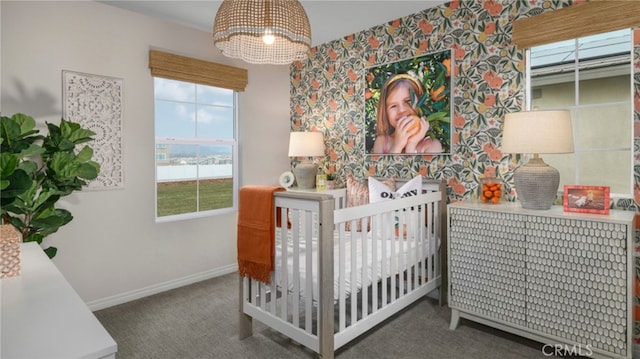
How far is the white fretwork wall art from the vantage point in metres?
2.60

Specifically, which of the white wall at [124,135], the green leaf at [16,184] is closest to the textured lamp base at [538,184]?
the green leaf at [16,184]

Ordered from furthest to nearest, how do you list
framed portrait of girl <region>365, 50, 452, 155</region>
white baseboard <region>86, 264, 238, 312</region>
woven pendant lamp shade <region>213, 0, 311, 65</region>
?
framed portrait of girl <region>365, 50, 452, 155</region>
white baseboard <region>86, 264, 238, 312</region>
woven pendant lamp shade <region>213, 0, 311, 65</region>

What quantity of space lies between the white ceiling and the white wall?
0.10m

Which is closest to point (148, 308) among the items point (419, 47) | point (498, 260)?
point (498, 260)

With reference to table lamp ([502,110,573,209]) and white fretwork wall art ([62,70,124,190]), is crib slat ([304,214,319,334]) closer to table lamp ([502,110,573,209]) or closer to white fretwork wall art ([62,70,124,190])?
table lamp ([502,110,573,209])

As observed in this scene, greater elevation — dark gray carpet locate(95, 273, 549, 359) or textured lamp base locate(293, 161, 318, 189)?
textured lamp base locate(293, 161, 318, 189)

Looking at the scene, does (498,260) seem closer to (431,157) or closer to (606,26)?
(431,157)

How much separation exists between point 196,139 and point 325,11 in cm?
162

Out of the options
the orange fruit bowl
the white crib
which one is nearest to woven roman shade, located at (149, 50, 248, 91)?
the white crib

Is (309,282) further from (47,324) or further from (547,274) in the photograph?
(547,274)

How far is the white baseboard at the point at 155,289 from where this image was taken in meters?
2.76

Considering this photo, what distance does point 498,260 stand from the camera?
2.20 metres

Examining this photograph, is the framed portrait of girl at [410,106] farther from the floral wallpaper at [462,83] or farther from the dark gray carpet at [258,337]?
the dark gray carpet at [258,337]

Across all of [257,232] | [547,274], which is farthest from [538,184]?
[257,232]
